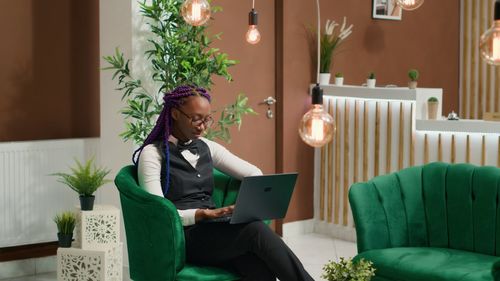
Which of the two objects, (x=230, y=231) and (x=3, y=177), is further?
(x=3, y=177)

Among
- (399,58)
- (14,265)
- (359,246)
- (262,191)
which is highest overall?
(399,58)

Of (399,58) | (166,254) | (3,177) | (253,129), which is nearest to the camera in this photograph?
(166,254)

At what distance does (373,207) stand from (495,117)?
2.05 m

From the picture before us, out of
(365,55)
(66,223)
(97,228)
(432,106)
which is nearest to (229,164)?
(97,228)

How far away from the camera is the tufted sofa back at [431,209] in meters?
4.50

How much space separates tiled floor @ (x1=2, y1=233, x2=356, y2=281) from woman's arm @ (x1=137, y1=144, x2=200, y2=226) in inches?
69.9

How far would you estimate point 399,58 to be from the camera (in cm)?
847

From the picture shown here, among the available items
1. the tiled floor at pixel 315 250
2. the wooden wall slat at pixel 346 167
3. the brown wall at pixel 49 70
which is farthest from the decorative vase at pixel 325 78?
the brown wall at pixel 49 70

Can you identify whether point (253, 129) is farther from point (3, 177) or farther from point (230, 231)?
point (230, 231)

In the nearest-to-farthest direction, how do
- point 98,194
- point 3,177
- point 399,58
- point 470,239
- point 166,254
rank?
point 166,254 < point 470,239 < point 3,177 < point 98,194 < point 399,58

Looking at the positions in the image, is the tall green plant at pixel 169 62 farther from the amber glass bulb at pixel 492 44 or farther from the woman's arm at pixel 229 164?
the amber glass bulb at pixel 492 44

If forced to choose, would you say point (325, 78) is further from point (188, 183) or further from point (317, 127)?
point (317, 127)

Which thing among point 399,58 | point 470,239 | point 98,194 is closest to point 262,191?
point 470,239

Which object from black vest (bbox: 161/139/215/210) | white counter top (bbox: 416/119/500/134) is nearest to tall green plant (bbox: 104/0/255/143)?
black vest (bbox: 161/139/215/210)
